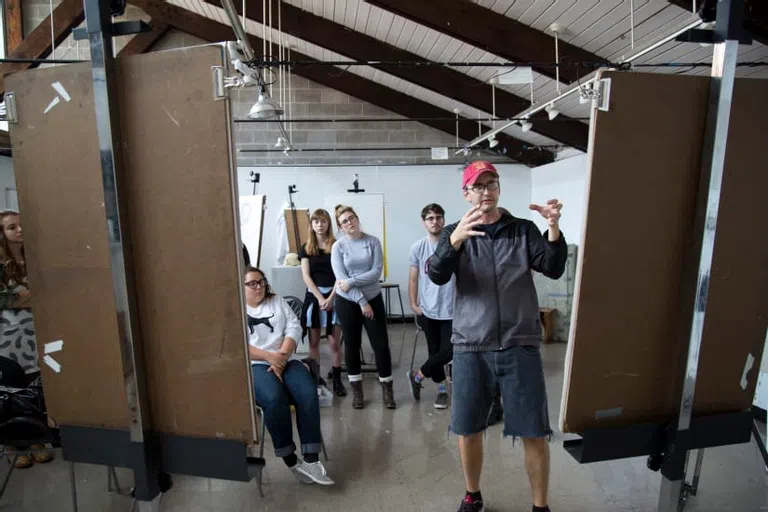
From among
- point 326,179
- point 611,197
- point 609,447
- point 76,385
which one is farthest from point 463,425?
point 326,179

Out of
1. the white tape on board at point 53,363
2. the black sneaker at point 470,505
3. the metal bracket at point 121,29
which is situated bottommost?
the black sneaker at point 470,505

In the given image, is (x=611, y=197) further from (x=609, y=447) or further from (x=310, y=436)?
(x=310, y=436)

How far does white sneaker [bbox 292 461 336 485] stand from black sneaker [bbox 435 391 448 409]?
3.86ft

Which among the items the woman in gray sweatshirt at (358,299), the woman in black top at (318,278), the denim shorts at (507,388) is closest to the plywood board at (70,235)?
the denim shorts at (507,388)

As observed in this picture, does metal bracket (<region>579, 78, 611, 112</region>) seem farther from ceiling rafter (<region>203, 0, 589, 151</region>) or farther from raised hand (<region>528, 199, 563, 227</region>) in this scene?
ceiling rafter (<region>203, 0, 589, 151</region>)

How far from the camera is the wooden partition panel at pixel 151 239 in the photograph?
38.7 inches

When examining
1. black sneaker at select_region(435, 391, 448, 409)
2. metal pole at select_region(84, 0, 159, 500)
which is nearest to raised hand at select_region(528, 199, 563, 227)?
metal pole at select_region(84, 0, 159, 500)

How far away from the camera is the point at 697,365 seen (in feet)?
3.76

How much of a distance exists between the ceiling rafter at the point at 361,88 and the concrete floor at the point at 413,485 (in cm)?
492

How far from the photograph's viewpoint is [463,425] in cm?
170

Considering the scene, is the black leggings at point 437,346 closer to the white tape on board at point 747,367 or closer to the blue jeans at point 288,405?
the blue jeans at point 288,405

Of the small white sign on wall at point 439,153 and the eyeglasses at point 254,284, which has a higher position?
the small white sign on wall at point 439,153

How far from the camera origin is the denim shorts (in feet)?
5.29

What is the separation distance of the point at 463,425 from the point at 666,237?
95 centimetres
